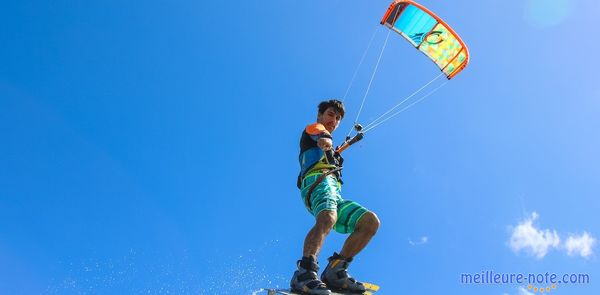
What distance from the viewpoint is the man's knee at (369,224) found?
4.41 m

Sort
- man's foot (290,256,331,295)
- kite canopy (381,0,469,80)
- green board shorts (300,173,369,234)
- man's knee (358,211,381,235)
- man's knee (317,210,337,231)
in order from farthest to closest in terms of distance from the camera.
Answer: kite canopy (381,0,469,80), man's knee (358,211,381,235), green board shorts (300,173,369,234), man's knee (317,210,337,231), man's foot (290,256,331,295)

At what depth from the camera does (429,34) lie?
34.6 feet

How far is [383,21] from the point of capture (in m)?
10.1

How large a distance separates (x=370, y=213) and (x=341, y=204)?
0.32 metres

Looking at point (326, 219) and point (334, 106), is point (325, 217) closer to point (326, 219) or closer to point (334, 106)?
point (326, 219)

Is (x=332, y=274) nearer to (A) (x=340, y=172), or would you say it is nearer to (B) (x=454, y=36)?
(A) (x=340, y=172)

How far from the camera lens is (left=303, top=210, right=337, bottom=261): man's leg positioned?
3859 millimetres

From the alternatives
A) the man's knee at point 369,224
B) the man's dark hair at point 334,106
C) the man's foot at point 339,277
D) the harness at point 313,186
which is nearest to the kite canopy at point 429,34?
the man's dark hair at point 334,106

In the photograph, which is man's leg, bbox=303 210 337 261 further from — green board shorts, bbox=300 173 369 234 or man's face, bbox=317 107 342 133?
man's face, bbox=317 107 342 133

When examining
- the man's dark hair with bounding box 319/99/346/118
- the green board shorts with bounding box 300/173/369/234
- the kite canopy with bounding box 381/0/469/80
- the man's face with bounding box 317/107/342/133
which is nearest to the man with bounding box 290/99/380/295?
the green board shorts with bounding box 300/173/369/234

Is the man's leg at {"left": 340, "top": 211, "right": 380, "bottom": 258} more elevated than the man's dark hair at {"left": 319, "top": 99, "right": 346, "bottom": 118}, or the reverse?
A: the man's dark hair at {"left": 319, "top": 99, "right": 346, "bottom": 118}

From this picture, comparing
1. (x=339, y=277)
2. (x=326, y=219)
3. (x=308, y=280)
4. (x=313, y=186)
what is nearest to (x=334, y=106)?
(x=313, y=186)

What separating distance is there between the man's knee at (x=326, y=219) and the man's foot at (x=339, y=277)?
17.8 inches

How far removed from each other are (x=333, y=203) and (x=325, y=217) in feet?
0.80
